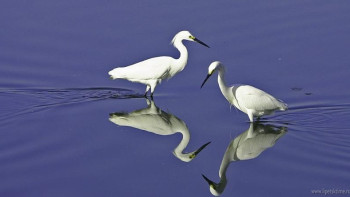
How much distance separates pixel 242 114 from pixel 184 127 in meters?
1.04

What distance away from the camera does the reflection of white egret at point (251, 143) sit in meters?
9.07

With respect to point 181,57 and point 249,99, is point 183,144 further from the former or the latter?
point 181,57

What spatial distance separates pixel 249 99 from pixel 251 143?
704mm

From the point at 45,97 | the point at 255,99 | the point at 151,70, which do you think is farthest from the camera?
the point at 151,70

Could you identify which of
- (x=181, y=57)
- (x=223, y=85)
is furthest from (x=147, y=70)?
(x=223, y=85)

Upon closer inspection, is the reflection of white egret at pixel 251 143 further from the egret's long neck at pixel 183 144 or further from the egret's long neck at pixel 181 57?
the egret's long neck at pixel 181 57

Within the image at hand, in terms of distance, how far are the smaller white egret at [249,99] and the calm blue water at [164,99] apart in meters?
0.21

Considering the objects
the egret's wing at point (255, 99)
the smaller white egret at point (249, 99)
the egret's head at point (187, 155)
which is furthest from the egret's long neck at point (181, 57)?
the egret's head at point (187, 155)

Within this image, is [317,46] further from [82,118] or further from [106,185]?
[106,185]

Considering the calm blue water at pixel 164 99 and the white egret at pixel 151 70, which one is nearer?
the calm blue water at pixel 164 99

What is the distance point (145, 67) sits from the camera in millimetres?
11133

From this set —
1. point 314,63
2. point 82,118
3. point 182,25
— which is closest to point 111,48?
point 182,25

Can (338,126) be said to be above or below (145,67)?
below

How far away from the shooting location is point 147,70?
36.4 feet
